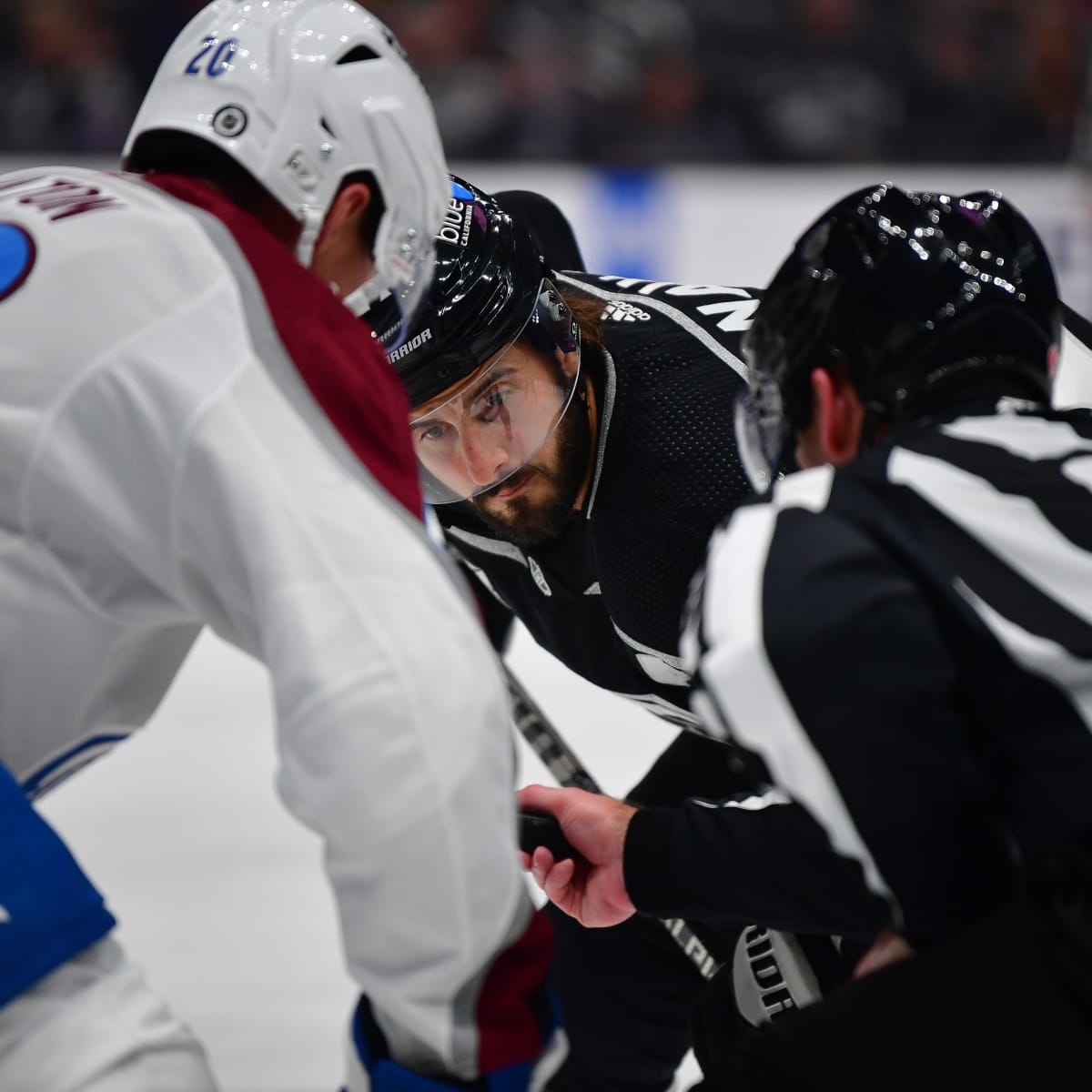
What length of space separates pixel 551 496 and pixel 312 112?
701mm

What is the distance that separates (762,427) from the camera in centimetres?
134

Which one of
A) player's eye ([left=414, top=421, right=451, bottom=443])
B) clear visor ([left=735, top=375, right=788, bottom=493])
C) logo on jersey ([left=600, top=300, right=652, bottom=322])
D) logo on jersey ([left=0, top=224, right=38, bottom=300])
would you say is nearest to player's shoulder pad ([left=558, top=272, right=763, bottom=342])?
logo on jersey ([left=600, top=300, right=652, bottom=322])

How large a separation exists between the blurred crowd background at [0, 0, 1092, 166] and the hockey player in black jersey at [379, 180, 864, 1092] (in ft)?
11.8

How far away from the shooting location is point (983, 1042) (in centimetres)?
105

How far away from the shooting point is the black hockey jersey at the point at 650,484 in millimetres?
1793

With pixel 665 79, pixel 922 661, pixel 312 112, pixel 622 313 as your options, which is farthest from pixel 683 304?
pixel 665 79

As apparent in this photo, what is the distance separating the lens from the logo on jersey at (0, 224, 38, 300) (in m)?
1.09

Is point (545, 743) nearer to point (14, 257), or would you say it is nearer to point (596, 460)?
point (596, 460)

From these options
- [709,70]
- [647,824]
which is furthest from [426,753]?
[709,70]

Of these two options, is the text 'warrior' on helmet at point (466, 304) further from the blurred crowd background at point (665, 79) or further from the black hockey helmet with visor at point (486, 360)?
the blurred crowd background at point (665, 79)

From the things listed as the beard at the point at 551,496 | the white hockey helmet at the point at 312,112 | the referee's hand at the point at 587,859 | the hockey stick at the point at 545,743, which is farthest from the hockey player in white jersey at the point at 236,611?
the hockey stick at the point at 545,743

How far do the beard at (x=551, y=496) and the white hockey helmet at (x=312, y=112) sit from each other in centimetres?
47

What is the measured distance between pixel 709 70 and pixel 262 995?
426cm

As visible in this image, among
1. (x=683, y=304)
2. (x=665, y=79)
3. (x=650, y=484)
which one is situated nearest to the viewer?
(x=650, y=484)
